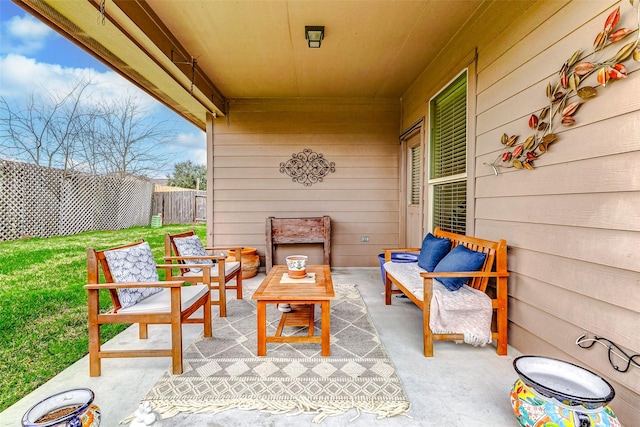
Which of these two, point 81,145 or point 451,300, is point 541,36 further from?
point 81,145

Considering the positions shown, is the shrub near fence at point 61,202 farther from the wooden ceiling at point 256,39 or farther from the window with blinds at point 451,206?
the window with blinds at point 451,206

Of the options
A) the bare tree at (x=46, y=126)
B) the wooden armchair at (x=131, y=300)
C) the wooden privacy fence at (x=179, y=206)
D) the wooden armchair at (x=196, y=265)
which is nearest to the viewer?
the wooden armchair at (x=131, y=300)

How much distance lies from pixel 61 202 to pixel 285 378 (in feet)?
20.4

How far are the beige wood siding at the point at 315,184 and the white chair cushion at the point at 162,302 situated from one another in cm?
249

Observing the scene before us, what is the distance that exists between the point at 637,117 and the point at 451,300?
1.37 meters

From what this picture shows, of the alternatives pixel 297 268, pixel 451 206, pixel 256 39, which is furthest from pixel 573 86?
pixel 256 39

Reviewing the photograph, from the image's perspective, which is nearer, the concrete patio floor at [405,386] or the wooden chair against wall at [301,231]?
the concrete patio floor at [405,386]

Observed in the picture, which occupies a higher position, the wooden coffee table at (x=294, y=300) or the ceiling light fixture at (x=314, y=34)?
the ceiling light fixture at (x=314, y=34)

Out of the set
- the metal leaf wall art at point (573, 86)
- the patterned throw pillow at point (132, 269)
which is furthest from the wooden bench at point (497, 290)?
the patterned throw pillow at point (132, 269)

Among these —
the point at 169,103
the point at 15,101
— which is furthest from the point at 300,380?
the point at 15,101

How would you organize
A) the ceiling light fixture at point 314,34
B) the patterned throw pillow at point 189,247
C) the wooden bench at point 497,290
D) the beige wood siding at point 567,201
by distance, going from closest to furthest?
the beige wood siding at point 567,201, the wooden bench at point 497,290, the ceiling light fixture at point 314,34, the patterned throw pillow at point 189,247

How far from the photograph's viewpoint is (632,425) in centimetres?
129

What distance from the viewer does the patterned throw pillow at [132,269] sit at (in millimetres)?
1896

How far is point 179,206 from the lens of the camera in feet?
28.9
